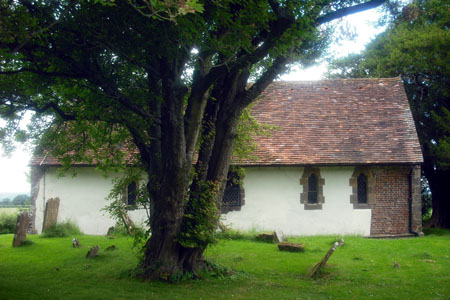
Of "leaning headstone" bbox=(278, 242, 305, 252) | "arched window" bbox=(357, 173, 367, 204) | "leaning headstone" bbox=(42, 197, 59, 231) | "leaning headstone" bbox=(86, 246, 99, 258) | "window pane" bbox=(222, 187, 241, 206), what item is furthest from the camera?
"arched window" bbox=(357, 173, 367, 204)

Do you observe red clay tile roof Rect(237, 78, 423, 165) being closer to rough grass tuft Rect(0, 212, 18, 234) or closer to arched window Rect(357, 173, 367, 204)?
arched window Rect(357, 173, 367, 204)

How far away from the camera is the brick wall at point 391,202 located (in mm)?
19891

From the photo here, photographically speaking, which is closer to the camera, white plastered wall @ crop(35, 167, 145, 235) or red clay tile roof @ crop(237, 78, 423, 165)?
red clay tile roof @ crop(237, 78, 423, 165)

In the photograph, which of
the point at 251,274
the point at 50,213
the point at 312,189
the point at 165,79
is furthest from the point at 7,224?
the point at 165,79

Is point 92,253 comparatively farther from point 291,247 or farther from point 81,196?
point 81,196

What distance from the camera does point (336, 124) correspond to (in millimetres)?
21672

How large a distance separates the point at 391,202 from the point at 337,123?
4.19 metres

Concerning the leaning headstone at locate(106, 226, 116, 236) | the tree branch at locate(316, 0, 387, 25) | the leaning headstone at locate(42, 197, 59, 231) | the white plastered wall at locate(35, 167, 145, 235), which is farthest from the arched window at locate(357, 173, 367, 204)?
the leaning headstone at locate(42, 197, 59, 231)

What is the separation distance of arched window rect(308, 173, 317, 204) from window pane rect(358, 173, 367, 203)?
184 cm

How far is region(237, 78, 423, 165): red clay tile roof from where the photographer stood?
19859 millimetres

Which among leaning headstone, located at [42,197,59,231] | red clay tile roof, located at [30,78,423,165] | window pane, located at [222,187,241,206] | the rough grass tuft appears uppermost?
red clay tile roof, located at [30,78,423,165]

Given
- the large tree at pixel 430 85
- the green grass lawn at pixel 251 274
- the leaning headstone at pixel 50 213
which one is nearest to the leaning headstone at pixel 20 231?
the green grass lawn at pixel 251 274

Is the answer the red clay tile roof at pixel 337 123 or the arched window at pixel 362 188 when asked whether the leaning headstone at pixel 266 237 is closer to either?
the red clay tile roof at pixel 337 123

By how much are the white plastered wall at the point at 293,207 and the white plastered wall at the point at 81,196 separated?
15.1 feet
